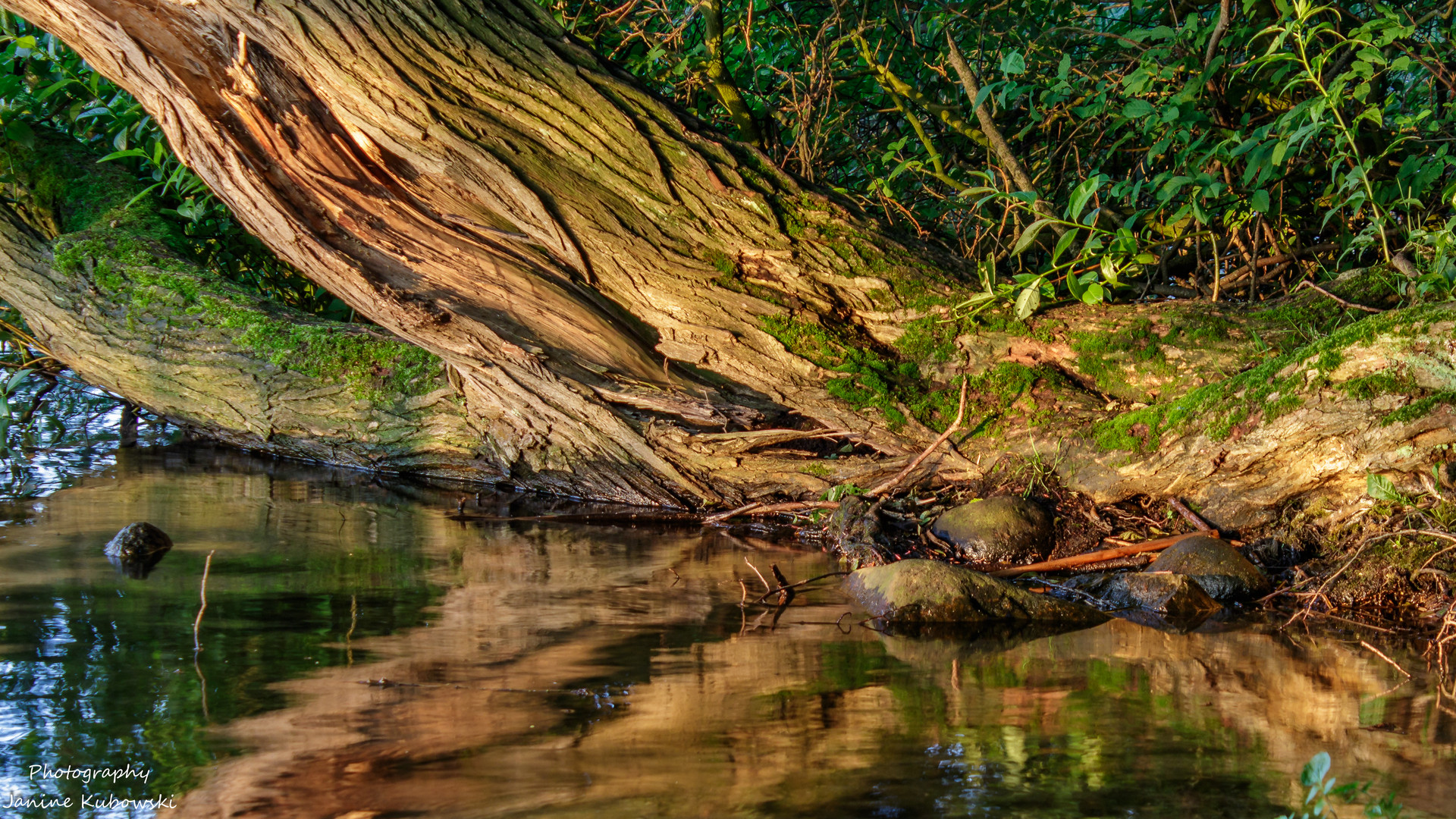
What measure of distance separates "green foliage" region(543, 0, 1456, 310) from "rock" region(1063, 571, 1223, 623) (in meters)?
1.18

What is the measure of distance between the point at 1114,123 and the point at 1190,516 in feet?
7.73

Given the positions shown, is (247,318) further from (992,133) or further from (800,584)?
(992,133)

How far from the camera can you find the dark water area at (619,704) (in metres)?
2.04

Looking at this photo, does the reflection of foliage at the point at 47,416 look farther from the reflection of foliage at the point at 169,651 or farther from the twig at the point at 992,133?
the twig at the point at 992,133

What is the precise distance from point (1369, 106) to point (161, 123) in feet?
16.7

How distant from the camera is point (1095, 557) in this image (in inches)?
154

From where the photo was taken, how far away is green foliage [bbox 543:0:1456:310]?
4.16 meters

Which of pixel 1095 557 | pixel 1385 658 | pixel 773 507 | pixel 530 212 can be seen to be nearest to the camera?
pixel 1385 658

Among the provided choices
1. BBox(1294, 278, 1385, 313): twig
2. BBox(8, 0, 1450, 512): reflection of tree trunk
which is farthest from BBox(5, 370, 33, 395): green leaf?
BBox(1294, 278, 1385, 313): twig

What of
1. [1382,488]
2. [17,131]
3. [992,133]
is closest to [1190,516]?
[1382,488]

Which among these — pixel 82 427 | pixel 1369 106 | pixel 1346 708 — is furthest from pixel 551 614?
pixel 82 427

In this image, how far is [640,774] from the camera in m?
2.13

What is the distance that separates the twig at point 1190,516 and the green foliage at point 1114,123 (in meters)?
0.84

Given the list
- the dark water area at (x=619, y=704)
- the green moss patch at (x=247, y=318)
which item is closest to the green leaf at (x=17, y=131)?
the green moss patch at (x=247, y=318)
